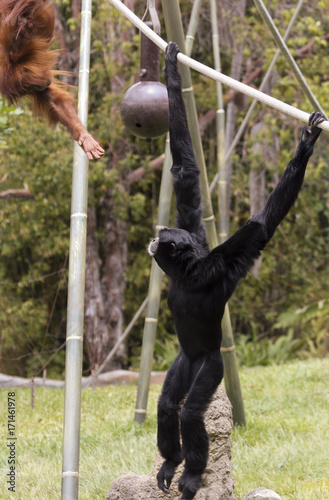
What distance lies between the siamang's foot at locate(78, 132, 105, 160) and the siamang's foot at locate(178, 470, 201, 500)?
4.42ft

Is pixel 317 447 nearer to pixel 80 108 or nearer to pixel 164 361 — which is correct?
pixel 80 108

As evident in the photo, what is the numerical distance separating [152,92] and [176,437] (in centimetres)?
216

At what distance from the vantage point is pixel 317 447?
4758 mm

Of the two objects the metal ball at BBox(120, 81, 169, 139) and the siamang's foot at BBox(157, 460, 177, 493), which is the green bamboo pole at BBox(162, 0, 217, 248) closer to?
the metal ball at BBox(120, 81, 169, 139)

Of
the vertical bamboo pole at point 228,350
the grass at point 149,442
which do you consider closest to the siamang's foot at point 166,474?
the grass at point 149,442

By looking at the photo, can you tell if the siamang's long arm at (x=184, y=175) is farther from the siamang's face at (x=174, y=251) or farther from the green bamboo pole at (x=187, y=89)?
the green bamboo pole at (x=187, y=89)

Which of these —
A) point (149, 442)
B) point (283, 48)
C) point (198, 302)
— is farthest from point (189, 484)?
point (283, 48)

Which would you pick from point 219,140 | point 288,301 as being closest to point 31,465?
point 219,140

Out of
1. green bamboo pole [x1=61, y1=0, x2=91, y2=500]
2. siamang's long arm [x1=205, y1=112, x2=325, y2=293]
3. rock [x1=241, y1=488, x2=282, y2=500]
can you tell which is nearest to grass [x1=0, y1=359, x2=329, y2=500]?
rock [x1=241, y1=488, x2=282, y2=500]

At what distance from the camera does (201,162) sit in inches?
164

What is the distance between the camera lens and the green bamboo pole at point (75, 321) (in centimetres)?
275

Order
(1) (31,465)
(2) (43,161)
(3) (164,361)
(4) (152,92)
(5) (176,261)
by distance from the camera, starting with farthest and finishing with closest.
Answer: (3) (164,361)
(2) (43,161)
(1) (31,465)
(4) (152,92)
(5) (176,261)

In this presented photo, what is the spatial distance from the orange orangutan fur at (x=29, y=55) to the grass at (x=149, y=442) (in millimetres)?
2295

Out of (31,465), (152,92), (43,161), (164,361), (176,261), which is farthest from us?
(164,361)
